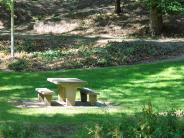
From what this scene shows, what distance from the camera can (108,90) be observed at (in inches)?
645

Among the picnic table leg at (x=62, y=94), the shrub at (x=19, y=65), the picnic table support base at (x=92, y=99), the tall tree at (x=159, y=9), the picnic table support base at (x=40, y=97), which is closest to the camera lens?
the picnic table support base at (x=92, y=99)

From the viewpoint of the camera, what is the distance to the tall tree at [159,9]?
28209mm

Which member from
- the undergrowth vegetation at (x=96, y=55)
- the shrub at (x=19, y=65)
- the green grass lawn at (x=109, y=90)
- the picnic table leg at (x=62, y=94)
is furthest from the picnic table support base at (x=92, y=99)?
the shrub at (x=19, y=65)

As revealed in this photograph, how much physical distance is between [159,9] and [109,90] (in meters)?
14.5

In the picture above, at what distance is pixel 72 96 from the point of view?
A: 14.0 m

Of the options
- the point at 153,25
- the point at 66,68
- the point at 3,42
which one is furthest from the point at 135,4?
the point at 66,68

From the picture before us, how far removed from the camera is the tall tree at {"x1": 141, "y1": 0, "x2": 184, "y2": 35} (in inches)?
1111

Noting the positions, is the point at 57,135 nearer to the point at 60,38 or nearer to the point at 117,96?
the point at 117,96

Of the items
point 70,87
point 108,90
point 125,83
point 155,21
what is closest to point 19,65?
point 125,83

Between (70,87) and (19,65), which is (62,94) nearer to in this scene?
(70,87)

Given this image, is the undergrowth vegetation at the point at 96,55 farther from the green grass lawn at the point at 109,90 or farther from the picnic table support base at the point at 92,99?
the picnic table support base at the point at 92,99

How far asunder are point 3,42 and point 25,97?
39.2 ft

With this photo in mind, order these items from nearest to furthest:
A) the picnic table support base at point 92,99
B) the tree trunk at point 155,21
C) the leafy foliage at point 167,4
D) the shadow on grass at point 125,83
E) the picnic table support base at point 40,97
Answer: the picnic table support base at point 92,99, the picnic table support base at point 40,97, the shadow on grass at point 125,83, the leafy foliage at point 167,4, the tree trunk at point 155,21

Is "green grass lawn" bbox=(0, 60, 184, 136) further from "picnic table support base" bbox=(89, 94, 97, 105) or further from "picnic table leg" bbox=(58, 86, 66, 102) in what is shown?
"picnic table leg" bbox=(58, 86, 66, 102)
